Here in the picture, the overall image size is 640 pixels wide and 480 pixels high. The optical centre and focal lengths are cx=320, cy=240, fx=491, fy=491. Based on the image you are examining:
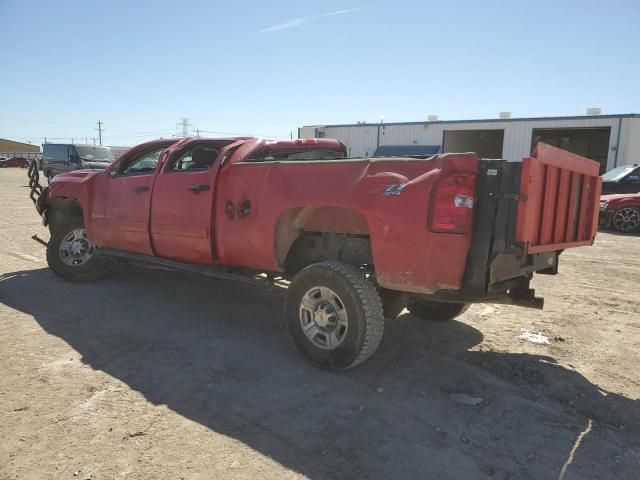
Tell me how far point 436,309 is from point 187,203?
8.88 ft

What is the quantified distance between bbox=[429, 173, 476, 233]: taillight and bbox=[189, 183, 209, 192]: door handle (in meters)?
2.33

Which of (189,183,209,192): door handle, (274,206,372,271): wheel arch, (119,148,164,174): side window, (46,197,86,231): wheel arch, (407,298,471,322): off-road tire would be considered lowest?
(407,298,471,322): off-road tire

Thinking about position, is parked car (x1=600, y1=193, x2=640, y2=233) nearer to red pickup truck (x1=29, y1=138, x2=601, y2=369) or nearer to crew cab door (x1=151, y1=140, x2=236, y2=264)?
red pickup truck (x1=29, y1=138, x2=601, y2=369)

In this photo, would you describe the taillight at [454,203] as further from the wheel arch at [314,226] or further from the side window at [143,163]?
the side window at [143,163]

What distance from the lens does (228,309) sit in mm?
5391

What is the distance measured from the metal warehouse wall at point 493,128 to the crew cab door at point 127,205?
1631cm

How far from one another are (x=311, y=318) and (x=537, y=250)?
176 centimetres

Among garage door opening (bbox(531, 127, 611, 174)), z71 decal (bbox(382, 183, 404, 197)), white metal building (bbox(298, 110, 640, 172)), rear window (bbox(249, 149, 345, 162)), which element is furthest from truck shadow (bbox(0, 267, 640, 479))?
garage door opening (bbox(531, 127, 611, 174))

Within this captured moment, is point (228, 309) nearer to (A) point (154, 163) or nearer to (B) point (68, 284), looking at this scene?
(A) point (154, 163)

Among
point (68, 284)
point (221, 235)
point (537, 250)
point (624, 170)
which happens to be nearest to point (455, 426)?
point (537, 250)

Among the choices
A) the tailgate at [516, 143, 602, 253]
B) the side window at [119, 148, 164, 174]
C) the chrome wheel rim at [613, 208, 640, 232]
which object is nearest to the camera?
the tailgate at [516, 143, 602, 253]

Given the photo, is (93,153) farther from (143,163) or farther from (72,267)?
(143,163)

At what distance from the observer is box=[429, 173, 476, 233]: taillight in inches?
124

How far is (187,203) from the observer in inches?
191
